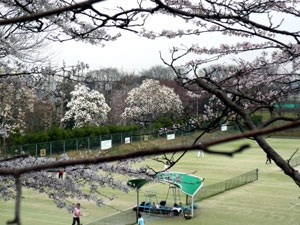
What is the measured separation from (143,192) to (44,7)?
Result: 14.4 m

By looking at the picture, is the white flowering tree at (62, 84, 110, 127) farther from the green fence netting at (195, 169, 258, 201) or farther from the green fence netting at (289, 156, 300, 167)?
the green fence netting at (195, 169, 258, 201)

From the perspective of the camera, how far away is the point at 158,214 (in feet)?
53.6

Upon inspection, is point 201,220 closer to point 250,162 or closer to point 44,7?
point 44,7

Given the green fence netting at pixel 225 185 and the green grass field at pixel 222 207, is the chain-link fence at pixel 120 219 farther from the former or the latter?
the green fence netting at pixel 225 185

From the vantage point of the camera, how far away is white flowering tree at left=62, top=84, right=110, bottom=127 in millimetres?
36531

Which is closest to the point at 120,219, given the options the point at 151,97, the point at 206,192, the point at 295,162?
the point at 206,192

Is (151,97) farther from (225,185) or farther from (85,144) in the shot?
(225,185)

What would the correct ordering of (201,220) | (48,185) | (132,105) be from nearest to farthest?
(48,185), (201,220), (132,105)

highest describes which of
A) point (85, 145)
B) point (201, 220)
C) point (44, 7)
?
point (44, 7)

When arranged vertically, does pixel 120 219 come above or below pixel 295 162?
below

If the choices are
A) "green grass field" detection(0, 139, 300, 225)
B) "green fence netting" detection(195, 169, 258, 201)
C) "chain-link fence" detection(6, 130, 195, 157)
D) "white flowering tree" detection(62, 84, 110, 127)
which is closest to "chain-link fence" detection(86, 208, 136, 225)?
"green grass field" detection(0, 139, 300, 225)

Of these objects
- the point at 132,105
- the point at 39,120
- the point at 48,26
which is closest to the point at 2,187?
the point at 48,26

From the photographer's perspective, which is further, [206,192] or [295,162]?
[295,162]

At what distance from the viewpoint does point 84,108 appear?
36938 millimetres
